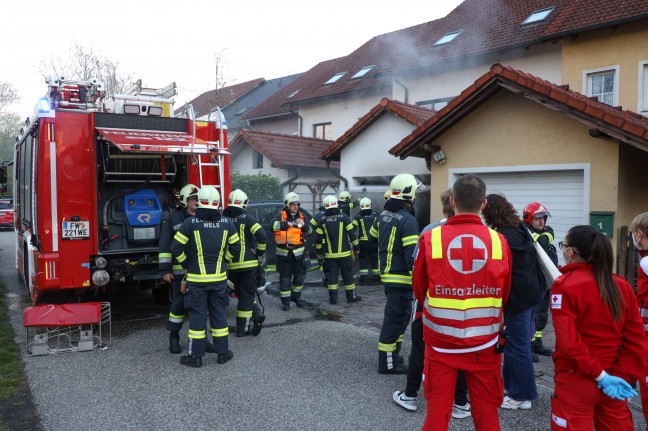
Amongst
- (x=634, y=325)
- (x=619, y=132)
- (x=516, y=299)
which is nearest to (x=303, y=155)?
(x=619, y=132)

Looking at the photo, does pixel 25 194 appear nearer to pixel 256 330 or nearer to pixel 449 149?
pixel 256 330

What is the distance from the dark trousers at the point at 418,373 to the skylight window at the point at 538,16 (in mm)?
14308

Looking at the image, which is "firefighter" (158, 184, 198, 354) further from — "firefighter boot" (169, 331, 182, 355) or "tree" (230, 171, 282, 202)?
"tree" (230, 171, 282, 202)

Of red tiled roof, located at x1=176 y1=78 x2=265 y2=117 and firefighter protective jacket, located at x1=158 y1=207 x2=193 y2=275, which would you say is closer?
firefighter protective jacket, located at x1=158 y1=207 x2=193 y2=275

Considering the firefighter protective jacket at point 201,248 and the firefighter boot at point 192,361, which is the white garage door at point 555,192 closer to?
the firefighter protective jacket at point 201,248

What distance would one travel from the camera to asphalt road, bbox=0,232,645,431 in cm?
406

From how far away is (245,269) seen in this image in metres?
6.52

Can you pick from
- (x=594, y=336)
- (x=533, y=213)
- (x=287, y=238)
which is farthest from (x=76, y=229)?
(x=594, y=336)

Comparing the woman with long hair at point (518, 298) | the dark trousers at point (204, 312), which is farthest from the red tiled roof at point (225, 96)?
the woman with long hair at point (518, 298)

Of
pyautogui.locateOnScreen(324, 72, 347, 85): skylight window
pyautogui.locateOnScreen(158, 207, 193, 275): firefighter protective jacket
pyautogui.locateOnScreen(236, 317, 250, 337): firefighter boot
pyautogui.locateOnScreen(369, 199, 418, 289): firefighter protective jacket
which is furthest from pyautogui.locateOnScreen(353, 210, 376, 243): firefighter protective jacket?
pyautogui.locateOnScreen(324, 72, 347, 85): skylight window

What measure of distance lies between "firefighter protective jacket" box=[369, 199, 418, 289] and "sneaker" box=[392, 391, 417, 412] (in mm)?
973

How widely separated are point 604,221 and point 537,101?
2.06 m

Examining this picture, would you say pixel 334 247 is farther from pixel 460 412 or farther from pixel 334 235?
pixel 460 412

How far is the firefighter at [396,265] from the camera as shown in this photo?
4.85m
